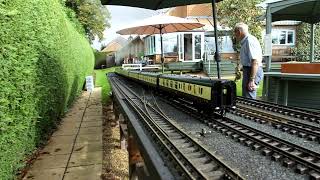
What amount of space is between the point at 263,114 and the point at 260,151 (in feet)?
6.45

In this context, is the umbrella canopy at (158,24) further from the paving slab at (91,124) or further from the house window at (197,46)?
the house window at (197,46)

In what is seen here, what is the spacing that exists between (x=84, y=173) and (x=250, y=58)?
3803mm

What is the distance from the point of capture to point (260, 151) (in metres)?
3.60

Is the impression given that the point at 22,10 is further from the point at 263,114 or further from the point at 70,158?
the point at 263,114

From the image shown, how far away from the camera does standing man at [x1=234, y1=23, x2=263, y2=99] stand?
7.02 meters

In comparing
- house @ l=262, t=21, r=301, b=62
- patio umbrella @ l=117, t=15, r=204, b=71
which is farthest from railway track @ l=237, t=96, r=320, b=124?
house @ l=262, t=21, r=301, b=62

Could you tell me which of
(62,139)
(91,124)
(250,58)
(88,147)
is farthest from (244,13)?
(88,147)

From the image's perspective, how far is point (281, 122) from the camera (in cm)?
487

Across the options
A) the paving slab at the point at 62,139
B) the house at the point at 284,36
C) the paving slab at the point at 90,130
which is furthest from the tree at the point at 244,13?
the paving slab at the point at 62,139

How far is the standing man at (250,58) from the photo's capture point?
7.02 metres

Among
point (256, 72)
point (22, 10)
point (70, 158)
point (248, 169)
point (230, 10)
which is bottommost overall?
point (70, 158)

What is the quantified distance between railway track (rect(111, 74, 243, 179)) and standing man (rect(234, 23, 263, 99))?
8.67 ft

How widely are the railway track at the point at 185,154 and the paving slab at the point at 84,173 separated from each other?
52.2 inches

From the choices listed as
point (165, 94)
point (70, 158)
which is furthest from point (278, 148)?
point (165, 94)
